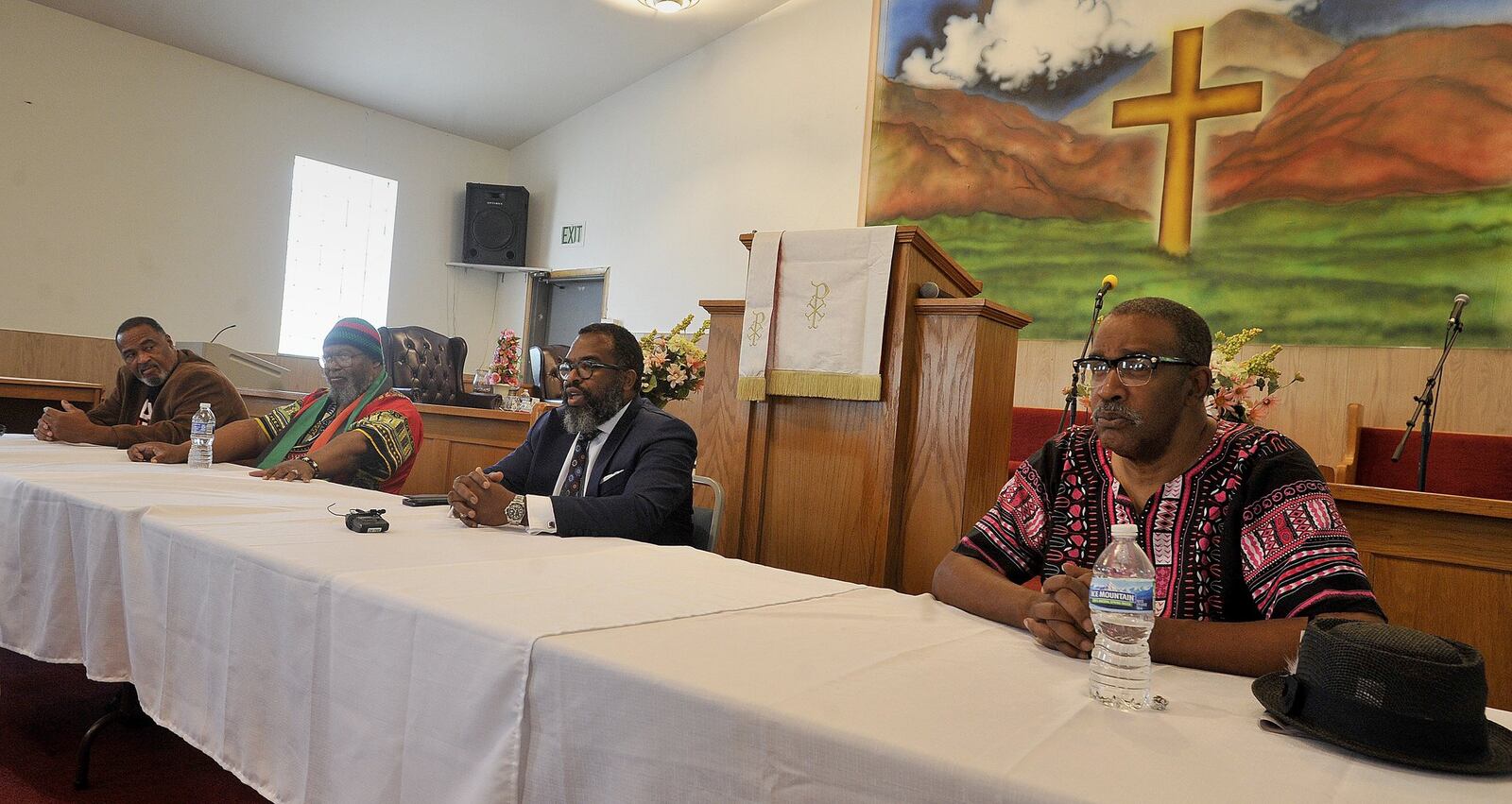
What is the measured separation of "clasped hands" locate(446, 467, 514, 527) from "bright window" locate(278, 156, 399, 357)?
761 centimetres

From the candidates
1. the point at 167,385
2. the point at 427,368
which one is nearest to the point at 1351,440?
the point at 167,385

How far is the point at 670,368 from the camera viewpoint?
159 inches

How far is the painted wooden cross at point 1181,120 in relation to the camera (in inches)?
237

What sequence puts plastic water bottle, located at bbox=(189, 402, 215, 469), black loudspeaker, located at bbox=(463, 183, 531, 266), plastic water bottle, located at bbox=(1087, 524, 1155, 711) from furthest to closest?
black loudspeaker, located at bbox=(463, 183, 531, 266), plastic water bottle, located at bbox=(189, 402, 215, 469), plastic water bottle, located at bbox=(1087, 524, 1155, 711)

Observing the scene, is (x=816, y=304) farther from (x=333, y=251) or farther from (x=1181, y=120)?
(x=333, y=251)

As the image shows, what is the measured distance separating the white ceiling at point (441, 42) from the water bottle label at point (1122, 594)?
25.4ft

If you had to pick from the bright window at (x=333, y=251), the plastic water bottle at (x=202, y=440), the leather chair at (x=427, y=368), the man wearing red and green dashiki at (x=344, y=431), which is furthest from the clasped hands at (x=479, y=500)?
the bright window at (x=333, y=251)

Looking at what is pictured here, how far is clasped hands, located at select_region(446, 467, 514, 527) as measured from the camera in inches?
88.2

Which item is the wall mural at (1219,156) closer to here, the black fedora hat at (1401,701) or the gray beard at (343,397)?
the gray beard at (343,397)

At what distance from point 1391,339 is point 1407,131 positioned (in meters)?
1.18

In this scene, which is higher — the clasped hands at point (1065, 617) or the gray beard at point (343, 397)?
the gray beard at point (343, 397)

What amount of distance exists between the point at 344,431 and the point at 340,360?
28 cm

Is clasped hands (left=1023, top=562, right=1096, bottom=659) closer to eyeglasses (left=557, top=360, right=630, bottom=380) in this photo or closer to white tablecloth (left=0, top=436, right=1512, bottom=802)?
white tablecloth (left=0, top=436, right=1512, bottom=802)

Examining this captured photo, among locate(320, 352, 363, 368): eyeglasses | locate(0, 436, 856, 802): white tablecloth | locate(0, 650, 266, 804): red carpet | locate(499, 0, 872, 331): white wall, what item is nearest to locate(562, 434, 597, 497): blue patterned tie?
locate(0, 436, 856, 802): white tablecloth
